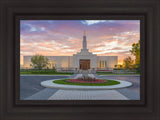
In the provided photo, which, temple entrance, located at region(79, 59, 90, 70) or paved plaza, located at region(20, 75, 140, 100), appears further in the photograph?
temple entrance, located at region(79, 59, 90, 70)

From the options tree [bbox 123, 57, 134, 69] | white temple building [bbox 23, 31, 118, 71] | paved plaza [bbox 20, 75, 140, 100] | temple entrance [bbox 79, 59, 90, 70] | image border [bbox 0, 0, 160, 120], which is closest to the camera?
image border [bbox 0, 0, 160, 120]

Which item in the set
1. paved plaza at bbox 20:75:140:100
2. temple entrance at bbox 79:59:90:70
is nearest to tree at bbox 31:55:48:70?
temple entrance at bbox 79:59:90:70

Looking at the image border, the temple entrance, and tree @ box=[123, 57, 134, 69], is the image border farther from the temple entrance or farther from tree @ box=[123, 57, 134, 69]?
the temple entrance

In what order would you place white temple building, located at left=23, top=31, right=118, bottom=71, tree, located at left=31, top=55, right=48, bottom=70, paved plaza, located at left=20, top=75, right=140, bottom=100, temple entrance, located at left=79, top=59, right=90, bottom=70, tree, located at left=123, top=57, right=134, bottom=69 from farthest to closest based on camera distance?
temple entrance, located at left=79, top=59, right=90, bottom=70, white temple building, located at left=23, top=31, right=118, bottom=71, tree, located at left=31, top=55, right=48, bottom=70, tree, located at left=123, top=57, right=134, bottom=69, paved plaza, located at left=20, top=75, right=140, bottom=100

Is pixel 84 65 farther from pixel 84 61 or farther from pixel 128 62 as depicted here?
pixel 128 62

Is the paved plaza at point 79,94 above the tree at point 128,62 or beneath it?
beneath
